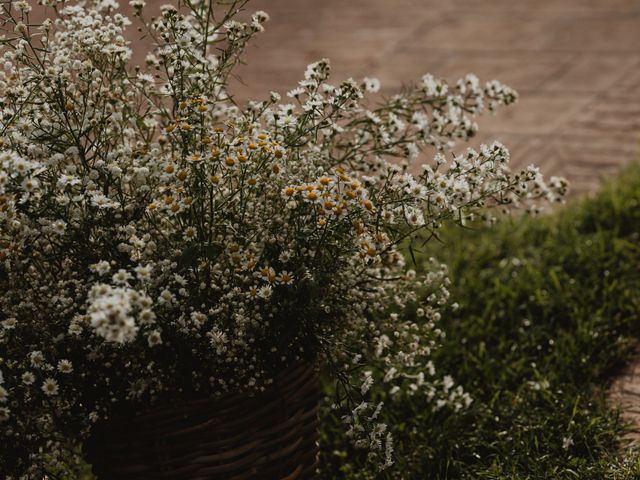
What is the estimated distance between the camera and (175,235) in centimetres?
182

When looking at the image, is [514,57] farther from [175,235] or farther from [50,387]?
[50,387]

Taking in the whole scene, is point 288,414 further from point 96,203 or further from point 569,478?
point 569,478

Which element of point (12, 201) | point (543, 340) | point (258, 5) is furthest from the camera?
point (258, 5)

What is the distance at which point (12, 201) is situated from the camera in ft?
5.39

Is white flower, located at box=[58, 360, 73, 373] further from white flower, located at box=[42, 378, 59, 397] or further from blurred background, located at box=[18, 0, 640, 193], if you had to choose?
blurred background, located at box=[18, 0, 640, 193]

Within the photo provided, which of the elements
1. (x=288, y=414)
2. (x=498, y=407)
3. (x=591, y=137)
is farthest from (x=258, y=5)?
(x=288, y=414)

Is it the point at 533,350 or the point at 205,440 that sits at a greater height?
the point at 533,350

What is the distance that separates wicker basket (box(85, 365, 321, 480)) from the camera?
1.78m

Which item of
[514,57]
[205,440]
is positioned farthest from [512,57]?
[205,440]

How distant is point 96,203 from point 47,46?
473 mm

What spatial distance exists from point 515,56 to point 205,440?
4673mm

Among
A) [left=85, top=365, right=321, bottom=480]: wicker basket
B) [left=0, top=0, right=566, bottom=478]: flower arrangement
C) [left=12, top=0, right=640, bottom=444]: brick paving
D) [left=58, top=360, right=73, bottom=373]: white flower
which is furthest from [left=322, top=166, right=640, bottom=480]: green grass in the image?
[left=58, top=360, right=73, bottom=373]: white flower

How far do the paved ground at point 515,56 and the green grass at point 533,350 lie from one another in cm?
70

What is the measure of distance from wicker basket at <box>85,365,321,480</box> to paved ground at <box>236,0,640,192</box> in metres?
2.73
